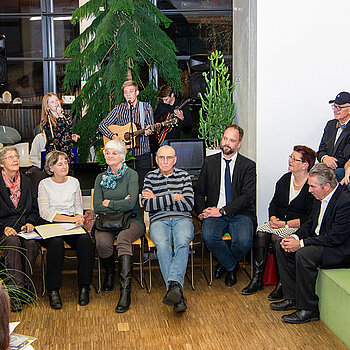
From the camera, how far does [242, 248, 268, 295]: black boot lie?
5297 mm

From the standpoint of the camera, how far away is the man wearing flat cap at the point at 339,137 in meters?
5.34

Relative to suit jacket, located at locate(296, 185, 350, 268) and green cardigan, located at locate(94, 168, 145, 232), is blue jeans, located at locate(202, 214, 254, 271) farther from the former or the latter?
suit jacket, located at locate(296, 185, 350, 268)

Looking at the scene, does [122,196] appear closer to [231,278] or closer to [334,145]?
[231,278]

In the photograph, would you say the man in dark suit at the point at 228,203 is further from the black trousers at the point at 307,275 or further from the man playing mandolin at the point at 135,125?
the man playing mandolin at the point at 135,125

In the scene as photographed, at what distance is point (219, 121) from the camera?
655 cm

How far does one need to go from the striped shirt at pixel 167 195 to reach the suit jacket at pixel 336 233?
124 centimetres

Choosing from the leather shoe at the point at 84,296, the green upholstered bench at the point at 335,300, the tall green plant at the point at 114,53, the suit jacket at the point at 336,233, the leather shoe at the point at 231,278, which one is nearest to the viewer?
the green upholstered bench at the point at 335,300

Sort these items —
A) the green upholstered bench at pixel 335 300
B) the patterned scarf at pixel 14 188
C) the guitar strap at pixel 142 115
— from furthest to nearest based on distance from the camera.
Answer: the guitar strap at pixel 142 115, the patterned scarf at pixel 14 188, the green upholstered bench at pixel 335 300

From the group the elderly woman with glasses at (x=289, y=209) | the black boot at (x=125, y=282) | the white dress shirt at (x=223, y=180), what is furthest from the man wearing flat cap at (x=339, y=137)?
the black boot at (x=125, y=282)

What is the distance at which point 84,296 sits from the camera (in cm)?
513

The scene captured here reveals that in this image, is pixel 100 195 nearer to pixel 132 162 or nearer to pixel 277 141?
pixel 132 162

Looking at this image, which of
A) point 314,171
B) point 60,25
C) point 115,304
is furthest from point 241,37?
point 60,25

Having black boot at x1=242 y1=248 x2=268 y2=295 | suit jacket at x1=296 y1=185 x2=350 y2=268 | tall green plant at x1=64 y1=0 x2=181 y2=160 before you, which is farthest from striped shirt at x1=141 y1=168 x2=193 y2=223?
tall green plant at x1=64 y1=0 x2=181 y2=160

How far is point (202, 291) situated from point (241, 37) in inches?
113
